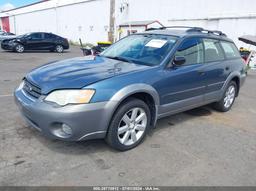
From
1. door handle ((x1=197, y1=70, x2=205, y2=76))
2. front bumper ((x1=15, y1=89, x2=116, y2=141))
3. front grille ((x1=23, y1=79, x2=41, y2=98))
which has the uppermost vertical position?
door handle ((x1=197, y1=70, x2=205, y2=76))

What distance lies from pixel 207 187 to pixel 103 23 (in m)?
28.0

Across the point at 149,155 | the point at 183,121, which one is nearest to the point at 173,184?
the point at 149,155

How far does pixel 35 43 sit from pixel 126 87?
54.1 ft

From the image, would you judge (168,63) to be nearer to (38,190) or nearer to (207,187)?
(207,187)

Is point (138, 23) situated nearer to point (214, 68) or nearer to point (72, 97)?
point (214, 68)

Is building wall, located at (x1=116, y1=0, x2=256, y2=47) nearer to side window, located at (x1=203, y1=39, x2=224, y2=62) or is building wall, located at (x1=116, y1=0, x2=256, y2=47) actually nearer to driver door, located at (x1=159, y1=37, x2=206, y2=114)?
side window, located at (x1=203, y1=39, x2=224, y2=62)

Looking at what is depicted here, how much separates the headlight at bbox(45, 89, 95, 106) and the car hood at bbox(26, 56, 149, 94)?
0.22 feet

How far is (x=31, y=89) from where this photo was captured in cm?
354

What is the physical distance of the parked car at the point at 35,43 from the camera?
57.3 feet

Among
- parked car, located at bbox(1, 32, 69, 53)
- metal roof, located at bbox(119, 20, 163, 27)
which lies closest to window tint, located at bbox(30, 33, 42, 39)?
parked car, located at bbox(1, 32, 69, 53)

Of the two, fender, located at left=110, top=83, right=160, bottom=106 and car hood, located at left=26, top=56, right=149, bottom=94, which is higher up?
car hood, located at left=26, top=56, right=149, bottom=94

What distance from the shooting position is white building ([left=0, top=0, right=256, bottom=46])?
16.2 meters

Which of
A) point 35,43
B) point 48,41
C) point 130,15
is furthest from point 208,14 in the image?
point 35,43

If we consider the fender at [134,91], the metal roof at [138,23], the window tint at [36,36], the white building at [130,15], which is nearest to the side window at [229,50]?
the fender at [134,91]
